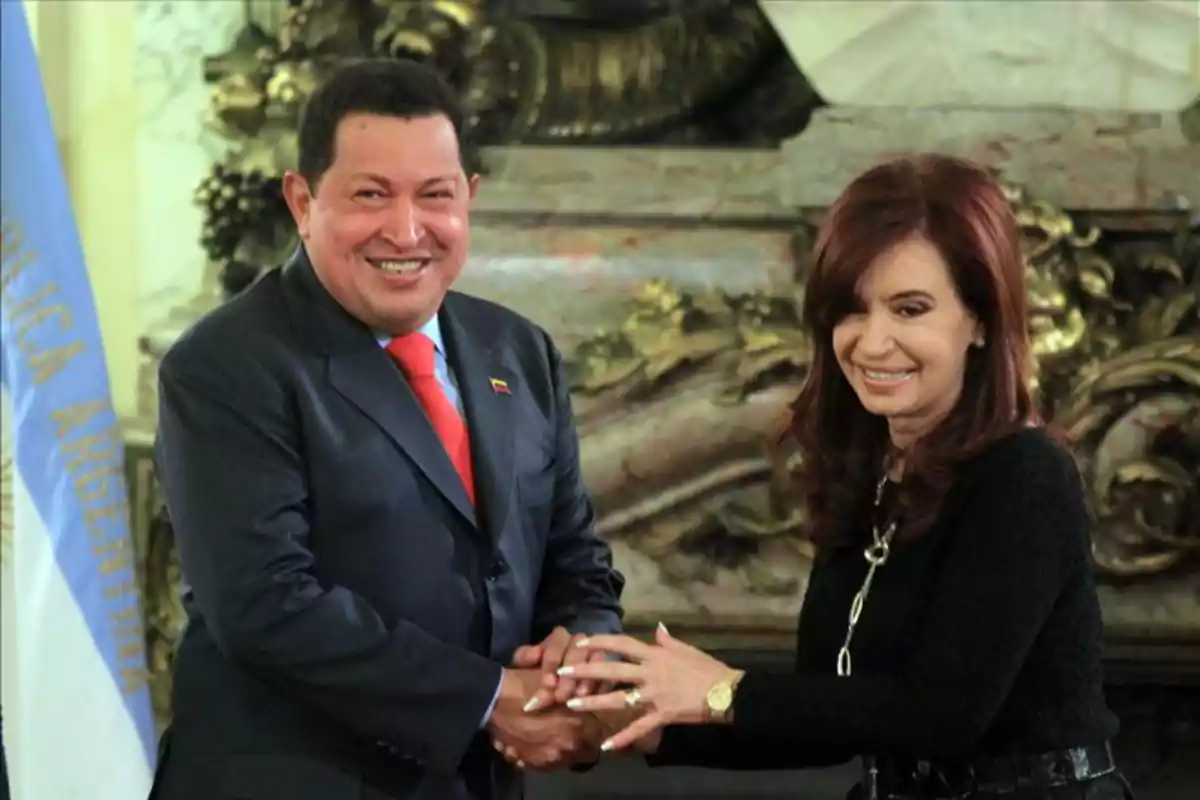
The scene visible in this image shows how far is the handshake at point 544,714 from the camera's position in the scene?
5.34 feet

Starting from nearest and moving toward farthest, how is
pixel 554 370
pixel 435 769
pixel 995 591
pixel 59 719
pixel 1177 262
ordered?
1. pixel 995 591
2. pixel 435 769
3. pixel 554 370
4. pixel 59 719
5. pixel 1177 262

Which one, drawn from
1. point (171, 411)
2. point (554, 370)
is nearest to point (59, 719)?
point (171, 411)

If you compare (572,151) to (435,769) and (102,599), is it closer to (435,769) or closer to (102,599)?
(102,599)

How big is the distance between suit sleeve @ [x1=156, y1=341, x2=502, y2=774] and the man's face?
0.16 metres

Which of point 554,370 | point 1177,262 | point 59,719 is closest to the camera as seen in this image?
point 554,370

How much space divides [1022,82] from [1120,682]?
1175 mm

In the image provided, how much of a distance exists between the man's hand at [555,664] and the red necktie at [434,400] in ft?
0.73

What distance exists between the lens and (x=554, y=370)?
185 cm

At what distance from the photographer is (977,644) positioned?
1.47 meters

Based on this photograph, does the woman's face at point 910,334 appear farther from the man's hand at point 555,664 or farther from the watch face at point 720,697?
the man's hand at point 555,664

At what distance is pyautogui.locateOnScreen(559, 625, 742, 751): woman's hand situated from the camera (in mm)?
1652

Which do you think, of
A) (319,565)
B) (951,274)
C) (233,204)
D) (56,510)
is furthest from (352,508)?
(233,204)

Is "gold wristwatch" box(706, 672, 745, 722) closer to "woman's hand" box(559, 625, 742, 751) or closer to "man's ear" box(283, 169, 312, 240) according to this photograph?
"woman's hand" box(559, 625, 742, 751)

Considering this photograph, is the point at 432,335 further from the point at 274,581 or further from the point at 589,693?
the point at 589,693
